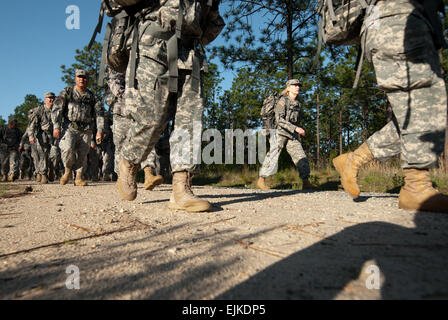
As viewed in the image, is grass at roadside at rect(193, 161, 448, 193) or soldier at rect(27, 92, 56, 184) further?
soldier at rect(27, 92, 56, 184)

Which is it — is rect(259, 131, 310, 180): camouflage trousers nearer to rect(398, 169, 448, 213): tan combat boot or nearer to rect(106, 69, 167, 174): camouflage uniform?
rect(106, 69, 167, 174): camouflage uniform

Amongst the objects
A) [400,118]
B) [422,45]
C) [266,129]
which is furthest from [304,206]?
[266,129]

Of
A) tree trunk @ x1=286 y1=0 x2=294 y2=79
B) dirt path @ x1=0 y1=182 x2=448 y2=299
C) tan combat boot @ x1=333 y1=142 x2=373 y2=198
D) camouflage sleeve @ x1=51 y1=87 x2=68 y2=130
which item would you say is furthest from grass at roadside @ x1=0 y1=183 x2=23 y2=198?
tree trunk @ x1=286 y1=0 x2=294 y2=79

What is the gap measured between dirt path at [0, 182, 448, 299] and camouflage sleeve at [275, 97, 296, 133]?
3894 mm

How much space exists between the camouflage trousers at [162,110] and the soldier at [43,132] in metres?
7.68

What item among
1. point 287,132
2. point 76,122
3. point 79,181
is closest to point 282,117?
point 287,132

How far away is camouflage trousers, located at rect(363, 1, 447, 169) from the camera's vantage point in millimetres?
2170

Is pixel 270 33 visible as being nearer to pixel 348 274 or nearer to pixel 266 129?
pixel 266 129

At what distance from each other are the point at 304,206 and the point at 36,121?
944 centimetres

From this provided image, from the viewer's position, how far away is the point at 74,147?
6773 millimetres

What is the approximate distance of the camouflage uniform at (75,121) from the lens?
21.9 ft

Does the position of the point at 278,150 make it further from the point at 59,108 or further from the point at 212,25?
the point at 59,108

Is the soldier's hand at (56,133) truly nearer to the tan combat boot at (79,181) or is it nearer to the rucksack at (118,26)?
the tan combat boot at (79,181)

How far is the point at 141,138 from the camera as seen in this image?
264 cm
